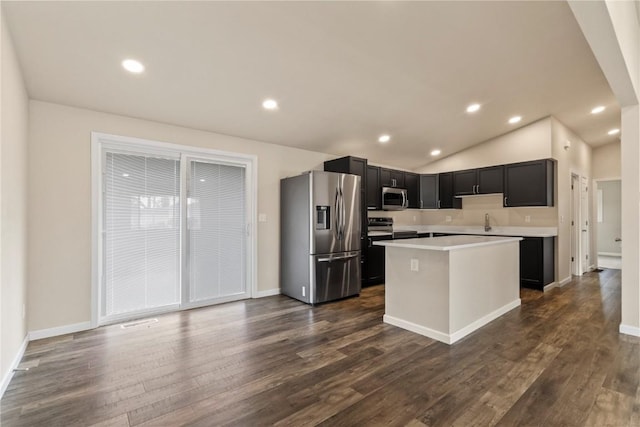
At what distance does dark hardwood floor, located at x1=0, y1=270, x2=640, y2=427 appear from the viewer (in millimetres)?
1879

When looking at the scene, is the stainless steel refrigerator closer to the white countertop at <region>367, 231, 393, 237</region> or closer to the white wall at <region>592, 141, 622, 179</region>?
the white countertop at <region>367, 231, 393, 237</region>

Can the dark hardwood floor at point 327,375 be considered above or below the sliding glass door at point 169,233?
below

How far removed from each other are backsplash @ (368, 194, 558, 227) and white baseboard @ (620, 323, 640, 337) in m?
2.37

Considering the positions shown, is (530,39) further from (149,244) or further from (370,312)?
(149,244)

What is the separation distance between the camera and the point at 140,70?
2777 mm

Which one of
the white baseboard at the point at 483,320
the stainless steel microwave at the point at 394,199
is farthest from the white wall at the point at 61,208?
the stainless steel microwave at the point at 394,199

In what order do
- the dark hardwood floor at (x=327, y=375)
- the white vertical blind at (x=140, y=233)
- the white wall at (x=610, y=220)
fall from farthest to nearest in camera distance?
the white wall at (x=610, y=220) → the white vertical blind at (x=140, y=233) → the dark hardwood floor at (x=327, y=375)

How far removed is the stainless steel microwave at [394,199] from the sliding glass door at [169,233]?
2.60 meters

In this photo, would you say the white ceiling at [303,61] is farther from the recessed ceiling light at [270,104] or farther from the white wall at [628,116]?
the white wall at [628,116]

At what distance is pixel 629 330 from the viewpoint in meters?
3.13

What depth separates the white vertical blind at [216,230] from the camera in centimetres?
412

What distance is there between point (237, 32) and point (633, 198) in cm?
411

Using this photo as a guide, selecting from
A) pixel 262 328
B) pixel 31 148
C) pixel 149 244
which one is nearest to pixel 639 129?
pixel 262 328

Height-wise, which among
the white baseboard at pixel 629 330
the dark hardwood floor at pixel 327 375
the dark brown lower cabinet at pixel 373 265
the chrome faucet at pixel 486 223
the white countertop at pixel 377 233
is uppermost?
the chrome faucet at pixel 486 223
